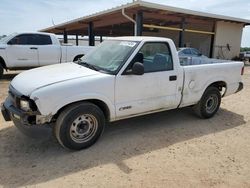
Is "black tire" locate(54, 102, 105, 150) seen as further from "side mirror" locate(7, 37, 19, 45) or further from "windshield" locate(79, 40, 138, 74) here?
"side mirror" locate(7, 37, 19, 45)

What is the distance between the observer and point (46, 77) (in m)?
3.85

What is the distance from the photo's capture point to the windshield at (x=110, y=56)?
4168 millimetres

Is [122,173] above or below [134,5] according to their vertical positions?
below

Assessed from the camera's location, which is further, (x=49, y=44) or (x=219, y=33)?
(x=219, y=33)

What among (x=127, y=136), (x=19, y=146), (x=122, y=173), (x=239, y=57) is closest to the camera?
(x=122, y=173)

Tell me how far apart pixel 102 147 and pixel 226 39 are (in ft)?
63.5

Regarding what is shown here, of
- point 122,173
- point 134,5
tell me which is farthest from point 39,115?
point 134,5

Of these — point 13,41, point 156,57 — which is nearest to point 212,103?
point 156,57

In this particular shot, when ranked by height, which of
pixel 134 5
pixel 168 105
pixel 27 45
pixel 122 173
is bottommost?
pixel 122 173

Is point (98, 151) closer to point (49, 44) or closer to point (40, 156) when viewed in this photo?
point (40, 156)

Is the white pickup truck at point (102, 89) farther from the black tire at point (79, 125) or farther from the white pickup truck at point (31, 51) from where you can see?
the white pickup truck at point (31, 51)

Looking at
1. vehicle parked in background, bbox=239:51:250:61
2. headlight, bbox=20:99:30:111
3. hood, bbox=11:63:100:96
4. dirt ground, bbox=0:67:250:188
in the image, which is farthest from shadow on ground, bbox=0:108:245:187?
vehicle parked in background, bbox=239:51:250:61

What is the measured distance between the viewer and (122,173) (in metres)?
3.33

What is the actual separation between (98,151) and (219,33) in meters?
18.7
